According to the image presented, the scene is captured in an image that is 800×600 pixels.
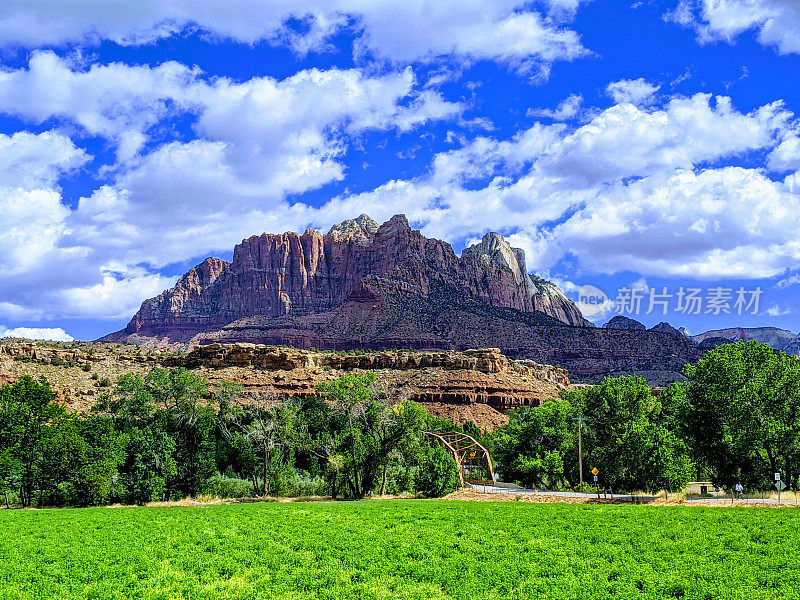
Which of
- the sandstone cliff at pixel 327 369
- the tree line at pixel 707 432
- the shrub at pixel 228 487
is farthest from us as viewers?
the sandstone cliff at pixel 327 369

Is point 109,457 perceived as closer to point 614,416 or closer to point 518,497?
point 518,497

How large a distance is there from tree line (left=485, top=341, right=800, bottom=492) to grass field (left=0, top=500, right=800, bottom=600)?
12395 mm

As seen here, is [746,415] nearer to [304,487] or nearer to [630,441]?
[630,441]

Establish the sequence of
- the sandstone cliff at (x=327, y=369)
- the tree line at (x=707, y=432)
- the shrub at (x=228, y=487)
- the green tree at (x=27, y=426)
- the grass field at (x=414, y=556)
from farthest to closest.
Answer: the sandstone cliff at (x=327, y=369)
the shrub at (x=228, y=487)
the green tree at (x=27, y=426)
the tree line at (x=707, y=432)
the grass field at (x=414, y=556)

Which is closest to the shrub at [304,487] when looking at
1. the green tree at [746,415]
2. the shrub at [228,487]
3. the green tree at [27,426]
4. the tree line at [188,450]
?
the tree line at [188,450]

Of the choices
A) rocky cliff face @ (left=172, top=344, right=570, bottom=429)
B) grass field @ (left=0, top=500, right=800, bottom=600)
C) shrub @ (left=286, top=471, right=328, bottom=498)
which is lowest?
shrub @ (left=286, top=471, right=328, bottom=498)

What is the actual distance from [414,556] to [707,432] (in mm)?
32584

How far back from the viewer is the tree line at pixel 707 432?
37562 millimetres

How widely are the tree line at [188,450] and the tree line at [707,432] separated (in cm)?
1162

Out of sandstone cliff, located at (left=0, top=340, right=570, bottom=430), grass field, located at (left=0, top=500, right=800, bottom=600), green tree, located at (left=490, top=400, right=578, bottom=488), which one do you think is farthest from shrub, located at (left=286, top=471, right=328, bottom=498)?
sandstone cliff, located at (left=0, top=340, right=570, bottom=430)

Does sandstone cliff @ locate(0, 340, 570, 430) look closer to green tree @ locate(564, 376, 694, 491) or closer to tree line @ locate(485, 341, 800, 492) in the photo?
green tree @ locate(564, 376, 694, 491)

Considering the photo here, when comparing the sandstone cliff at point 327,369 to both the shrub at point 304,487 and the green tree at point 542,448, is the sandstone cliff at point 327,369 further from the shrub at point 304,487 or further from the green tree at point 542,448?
the shrub at point 304,487

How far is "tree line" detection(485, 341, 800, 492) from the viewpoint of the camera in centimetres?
3756

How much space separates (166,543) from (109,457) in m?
23.2
